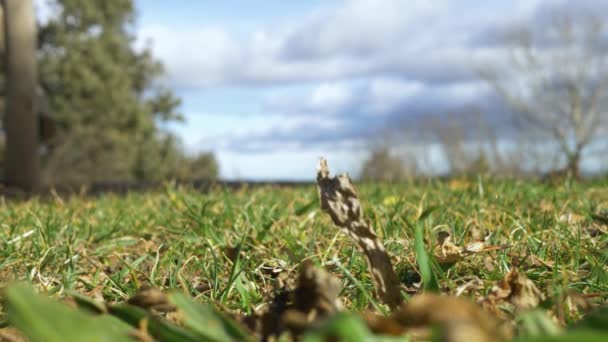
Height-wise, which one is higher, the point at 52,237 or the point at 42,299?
the point at 42,299

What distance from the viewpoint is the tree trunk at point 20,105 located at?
30.0 feet

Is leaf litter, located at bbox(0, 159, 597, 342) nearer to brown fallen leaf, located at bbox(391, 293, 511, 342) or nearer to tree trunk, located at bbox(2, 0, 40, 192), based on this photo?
brown fallen leaf, located at bbox(391, 293, 511, 342)

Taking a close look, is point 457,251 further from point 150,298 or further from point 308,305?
point 150,298

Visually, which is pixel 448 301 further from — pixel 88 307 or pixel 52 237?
pixel 52 237

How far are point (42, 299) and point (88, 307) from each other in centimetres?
39

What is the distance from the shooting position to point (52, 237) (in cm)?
249

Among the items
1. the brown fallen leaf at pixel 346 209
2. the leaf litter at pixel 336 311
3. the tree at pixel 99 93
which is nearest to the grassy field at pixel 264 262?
the leaf litter at pixel 336 311

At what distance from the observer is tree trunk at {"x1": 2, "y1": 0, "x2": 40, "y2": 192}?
916 cm

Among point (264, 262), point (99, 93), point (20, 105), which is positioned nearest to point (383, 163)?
point (20, 105)

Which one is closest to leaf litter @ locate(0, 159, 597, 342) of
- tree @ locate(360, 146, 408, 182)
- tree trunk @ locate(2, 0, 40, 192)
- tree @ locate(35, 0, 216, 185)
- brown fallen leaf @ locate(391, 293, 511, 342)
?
brown fallen leaf @ locate(391, 293, 511, 342)

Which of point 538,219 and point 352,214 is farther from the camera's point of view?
point 538,219

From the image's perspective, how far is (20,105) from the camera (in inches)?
361

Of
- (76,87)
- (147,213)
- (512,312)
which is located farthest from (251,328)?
(76,87)

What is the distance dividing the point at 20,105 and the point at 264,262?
8475 mm
